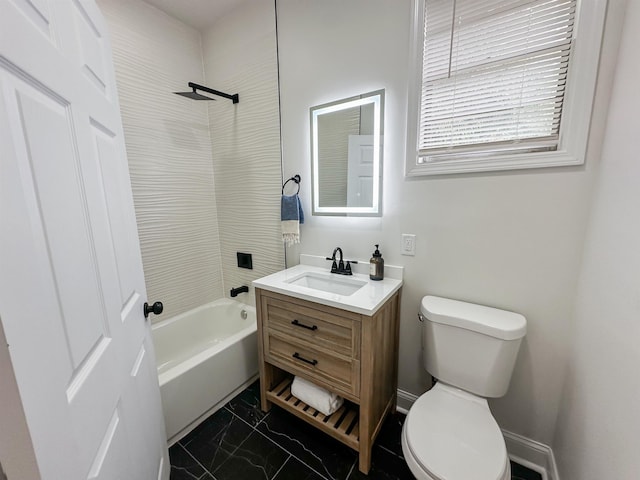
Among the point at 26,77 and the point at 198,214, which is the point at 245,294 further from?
the point at 26,77

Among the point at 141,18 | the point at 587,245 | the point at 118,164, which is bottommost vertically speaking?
the point at 587,245

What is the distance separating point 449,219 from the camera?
4.35ft

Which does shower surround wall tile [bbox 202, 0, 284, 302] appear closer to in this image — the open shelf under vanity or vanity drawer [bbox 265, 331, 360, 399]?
vanity drawer [bbox 265, 331, 360, 399]

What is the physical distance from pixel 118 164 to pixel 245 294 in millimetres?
1580

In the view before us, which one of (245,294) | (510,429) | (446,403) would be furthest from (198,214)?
(510,429)

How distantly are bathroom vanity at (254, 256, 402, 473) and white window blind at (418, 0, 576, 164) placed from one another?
0.83m

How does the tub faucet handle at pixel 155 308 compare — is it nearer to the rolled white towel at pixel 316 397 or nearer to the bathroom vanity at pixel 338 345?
the bathroom vanity at pixel 338 345

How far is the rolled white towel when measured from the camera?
4.54ft

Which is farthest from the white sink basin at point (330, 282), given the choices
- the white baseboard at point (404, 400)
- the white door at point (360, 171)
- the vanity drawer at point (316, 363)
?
the white baseboard at point (404, 400)

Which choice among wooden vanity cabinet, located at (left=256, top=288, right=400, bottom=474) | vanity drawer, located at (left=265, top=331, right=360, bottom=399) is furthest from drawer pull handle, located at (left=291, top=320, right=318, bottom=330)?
vanity drawer, located at (left=265, top=331, right=360, bottom=399)

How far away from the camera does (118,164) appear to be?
96 cm

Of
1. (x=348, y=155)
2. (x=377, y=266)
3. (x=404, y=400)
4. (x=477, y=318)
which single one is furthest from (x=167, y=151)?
(x=404, y=400)

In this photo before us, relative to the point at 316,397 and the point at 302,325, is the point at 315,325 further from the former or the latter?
the point at 316,397

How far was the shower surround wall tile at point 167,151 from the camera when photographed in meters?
1.76
